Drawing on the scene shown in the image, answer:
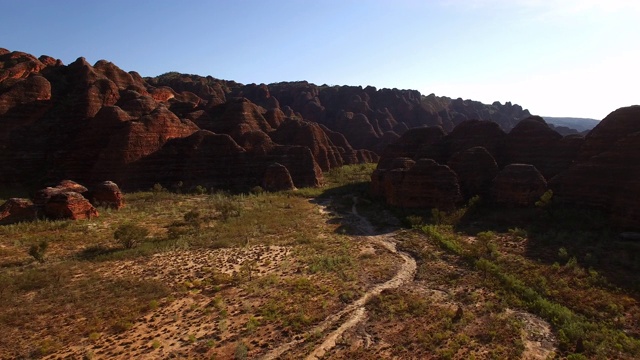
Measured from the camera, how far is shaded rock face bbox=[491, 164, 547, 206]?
1396 inches

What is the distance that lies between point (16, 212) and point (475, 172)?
4367 cm

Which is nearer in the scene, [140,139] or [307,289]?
[307,289]

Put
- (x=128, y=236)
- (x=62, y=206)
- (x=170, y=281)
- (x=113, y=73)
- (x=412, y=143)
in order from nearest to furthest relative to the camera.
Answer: (x=170, y=281) → (x=128, y=236) → (x=62, y=206) → (x=412, y=143) → (x=113, y=73)

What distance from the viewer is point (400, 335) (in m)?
15.6

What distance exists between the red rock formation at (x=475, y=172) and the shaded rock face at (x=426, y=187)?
3421mm

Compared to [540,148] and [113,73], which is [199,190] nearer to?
[113,73]

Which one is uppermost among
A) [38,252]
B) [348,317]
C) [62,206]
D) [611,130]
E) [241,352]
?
[611,130]

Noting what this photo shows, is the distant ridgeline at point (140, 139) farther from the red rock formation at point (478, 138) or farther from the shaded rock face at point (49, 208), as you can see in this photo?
the shaded rock face at point (49, 208)

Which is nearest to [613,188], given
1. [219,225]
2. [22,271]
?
[219,225]

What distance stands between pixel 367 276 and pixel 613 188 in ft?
76.5

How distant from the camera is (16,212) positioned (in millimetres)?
29906

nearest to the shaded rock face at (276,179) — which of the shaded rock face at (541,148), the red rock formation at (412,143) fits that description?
the red rock formation at (412,143)

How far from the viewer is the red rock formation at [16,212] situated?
29.3m

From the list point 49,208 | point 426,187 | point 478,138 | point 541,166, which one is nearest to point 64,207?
point 49,208
